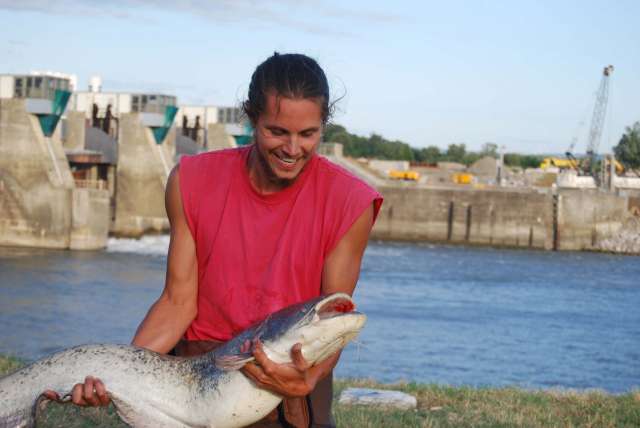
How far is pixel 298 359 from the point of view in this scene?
3426mm

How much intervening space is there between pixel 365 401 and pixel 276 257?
4.38m

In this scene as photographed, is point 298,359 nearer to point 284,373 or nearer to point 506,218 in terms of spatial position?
point 284,373

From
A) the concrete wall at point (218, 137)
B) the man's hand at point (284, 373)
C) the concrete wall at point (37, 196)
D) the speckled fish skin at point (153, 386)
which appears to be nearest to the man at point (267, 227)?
Answer: the man's hand at point (284, 373)

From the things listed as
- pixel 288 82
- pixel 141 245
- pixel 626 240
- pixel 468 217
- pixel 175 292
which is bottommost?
pixel 141 245

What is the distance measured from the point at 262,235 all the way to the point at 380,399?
4359mm

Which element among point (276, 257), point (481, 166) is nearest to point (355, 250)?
point (276, 257)

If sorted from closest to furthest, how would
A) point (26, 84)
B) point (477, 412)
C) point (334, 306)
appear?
point (334, 306)
point (477, 412)
point (26, 84)

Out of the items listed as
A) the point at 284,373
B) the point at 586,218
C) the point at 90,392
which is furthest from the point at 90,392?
the point at 586,218

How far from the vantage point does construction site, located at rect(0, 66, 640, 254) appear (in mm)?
38719

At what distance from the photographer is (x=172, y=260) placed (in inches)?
165

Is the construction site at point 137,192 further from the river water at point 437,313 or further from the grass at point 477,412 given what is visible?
the grass at point 477,412

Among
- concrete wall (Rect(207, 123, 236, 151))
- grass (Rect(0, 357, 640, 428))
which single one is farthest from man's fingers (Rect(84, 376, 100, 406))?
concrete wall (Rect(207, 123, 236, 151))

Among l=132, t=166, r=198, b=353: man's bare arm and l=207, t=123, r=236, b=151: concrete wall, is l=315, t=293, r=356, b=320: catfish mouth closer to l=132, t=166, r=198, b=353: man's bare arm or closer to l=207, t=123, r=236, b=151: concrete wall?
l=132, t=166, r=198, b=353: man's bare arm

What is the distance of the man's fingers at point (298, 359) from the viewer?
3395mm
